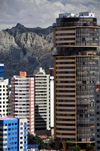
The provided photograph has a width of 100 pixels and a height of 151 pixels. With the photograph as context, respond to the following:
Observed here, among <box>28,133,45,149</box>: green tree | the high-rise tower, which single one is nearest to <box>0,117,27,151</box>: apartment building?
the high-rise tower

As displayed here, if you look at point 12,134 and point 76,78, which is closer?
point 12,134

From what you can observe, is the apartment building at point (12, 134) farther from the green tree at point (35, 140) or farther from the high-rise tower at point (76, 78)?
the green tree at point (35, 140)

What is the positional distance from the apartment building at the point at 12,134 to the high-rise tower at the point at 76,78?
28419 millimetres

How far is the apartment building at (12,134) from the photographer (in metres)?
141

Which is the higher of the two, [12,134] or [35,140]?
[12,134]

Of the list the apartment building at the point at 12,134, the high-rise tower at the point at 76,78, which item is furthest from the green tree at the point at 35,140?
the apartment building at the point at 12,134

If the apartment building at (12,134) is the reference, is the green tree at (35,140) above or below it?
below

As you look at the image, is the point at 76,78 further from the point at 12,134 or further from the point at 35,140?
the point at 12,134

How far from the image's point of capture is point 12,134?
142 meters

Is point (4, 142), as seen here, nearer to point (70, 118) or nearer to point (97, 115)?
point (97, 115)

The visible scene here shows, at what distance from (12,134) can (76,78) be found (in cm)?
3523

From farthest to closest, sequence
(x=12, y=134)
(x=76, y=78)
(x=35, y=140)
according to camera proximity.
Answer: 1. (x=35, y=140)
2. (x=76, y=78)
3. (x=12, y=134)

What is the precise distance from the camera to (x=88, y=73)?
171625 millimetres

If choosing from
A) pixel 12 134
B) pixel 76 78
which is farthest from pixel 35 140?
pixel 12 134
